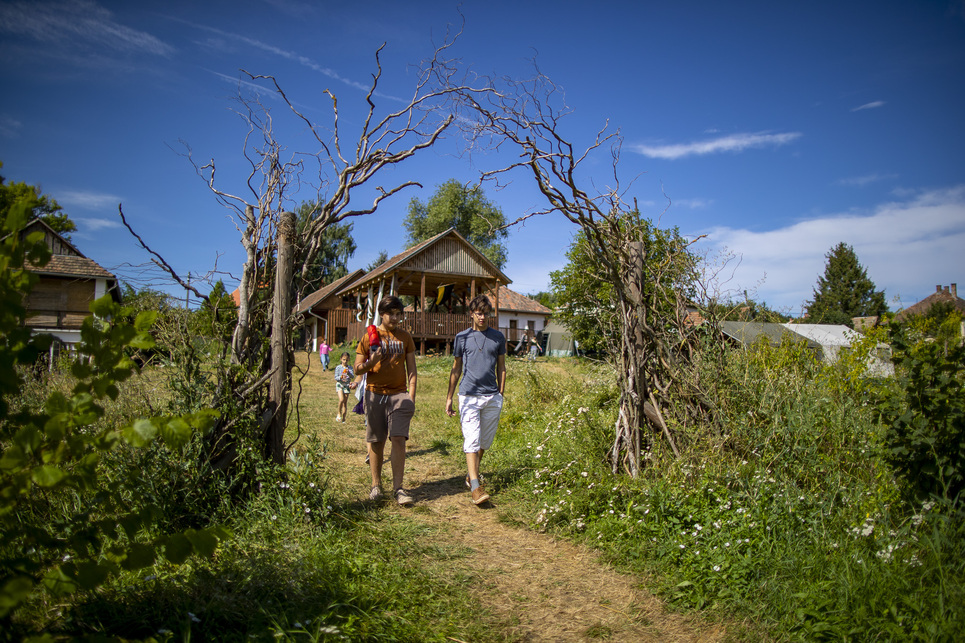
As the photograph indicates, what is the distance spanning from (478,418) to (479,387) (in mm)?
275

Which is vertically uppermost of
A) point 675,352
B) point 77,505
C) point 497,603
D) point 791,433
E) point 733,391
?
point 675,352

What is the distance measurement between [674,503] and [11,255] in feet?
12.3

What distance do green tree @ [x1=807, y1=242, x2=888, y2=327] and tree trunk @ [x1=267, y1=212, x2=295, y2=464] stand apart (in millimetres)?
46831

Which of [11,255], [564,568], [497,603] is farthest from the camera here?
[564,568]

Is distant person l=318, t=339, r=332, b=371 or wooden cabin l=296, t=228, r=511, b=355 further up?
wooden cabin l=296, t=228, r=511, b=355

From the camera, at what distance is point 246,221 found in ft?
14.2

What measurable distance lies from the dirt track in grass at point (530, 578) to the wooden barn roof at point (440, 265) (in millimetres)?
19000

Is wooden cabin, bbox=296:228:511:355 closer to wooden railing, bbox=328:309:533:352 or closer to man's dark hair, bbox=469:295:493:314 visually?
wooden railing, bbox=328:309:533:352

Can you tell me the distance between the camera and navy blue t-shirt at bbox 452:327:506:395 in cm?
505

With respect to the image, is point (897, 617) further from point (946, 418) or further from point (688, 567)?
point (946, 418)

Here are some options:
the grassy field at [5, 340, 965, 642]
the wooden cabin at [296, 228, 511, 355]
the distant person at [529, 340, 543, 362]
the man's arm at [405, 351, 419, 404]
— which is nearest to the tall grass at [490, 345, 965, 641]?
the grassy field at [5, 340, 965, 642]

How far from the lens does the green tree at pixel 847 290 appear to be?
43.7m

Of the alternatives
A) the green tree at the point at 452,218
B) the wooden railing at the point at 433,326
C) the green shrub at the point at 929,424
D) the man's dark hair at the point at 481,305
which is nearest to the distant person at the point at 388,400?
the man's dark hair at the point at 481,305

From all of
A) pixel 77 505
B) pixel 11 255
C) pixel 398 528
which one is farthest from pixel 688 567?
pixel 77 505
